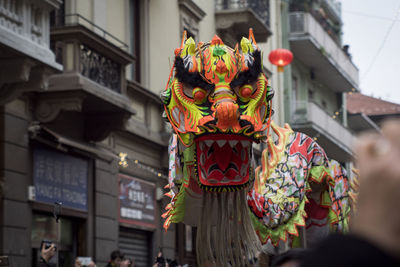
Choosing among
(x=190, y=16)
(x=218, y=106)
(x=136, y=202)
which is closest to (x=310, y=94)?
(x=190, y=16)

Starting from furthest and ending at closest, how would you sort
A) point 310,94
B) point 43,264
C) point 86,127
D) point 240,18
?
1. point 310,94
2. point 240,18
3. point 86,127
4. point 43,264

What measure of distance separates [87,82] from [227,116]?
828cm

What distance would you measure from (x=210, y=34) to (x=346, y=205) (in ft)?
41.7

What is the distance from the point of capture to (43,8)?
11.6 metres

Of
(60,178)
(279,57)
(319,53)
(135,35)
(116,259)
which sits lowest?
(116,259)

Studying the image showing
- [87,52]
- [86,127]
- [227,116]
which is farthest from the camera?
[86,127]

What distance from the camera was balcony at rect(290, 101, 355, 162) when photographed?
91.4ft

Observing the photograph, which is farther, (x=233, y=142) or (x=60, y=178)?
(x=60, y=178)

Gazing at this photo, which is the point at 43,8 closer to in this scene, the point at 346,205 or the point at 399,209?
the point at 346,205

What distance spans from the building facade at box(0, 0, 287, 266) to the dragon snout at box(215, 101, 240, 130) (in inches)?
189

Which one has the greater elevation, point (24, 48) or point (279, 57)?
point (279, 57)

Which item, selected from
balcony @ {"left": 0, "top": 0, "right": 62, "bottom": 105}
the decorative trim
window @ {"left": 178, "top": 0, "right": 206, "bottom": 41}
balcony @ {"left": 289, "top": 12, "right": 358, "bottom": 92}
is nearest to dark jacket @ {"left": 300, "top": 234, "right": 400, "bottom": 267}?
balcony @ {"left": 0, "top": 0, "right": 62, "bottom": 105}

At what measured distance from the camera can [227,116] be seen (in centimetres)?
536

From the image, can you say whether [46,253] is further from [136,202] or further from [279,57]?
[279,57]
